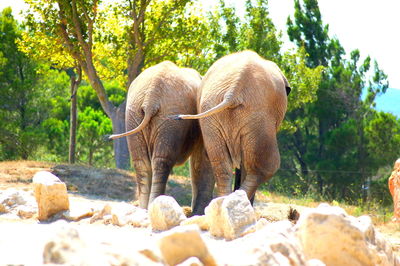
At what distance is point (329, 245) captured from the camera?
212 inches

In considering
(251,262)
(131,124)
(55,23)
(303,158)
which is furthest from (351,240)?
(303,158)

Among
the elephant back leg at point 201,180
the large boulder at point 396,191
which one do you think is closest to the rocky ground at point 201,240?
the large boulder at point 396,191

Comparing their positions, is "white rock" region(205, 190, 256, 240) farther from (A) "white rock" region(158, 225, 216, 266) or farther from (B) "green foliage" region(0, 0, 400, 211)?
(B) "green foliage" region(0, 0, 400, 211)

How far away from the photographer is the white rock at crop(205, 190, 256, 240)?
21.6ft

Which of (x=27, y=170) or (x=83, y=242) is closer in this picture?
(x=83, y=242)

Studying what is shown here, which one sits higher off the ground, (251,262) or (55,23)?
(55,23)

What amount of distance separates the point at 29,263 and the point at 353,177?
24.1 m

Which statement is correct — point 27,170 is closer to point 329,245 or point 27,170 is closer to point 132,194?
point 132,194

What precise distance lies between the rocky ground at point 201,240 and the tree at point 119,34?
11494 millimetres

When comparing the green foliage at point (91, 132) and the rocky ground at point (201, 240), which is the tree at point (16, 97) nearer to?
the green foliage at point (91, 132)

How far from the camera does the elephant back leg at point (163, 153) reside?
9.29 m

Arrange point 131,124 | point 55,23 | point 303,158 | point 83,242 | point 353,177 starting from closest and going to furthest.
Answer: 1. point 83,242
2. point 131,124
3. point 55,23
4. point 353,177
5. point 303,158

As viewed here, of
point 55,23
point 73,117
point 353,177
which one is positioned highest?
point 55,23

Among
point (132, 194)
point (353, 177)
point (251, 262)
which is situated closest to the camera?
point (251, 262)
